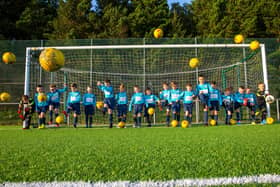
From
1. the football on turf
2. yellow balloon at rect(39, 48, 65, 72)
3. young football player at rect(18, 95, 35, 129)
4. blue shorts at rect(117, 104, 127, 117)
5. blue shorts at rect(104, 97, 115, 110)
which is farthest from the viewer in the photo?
blue shorts at rect(117, 104, 127, 117)

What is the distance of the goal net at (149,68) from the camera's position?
11.1 metres

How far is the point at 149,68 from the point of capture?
461 inches

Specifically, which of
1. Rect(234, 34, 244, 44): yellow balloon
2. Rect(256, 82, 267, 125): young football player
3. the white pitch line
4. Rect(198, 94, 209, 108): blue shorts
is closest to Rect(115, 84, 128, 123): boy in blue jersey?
Rect(198, 94, 209, 108): blue shorts

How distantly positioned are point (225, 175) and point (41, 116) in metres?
8.06

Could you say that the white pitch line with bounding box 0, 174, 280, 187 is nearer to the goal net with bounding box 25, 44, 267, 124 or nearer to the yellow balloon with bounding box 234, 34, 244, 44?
the yellow balloon with bounding box 234, 34, 244, 44

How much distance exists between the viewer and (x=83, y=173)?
1893mm

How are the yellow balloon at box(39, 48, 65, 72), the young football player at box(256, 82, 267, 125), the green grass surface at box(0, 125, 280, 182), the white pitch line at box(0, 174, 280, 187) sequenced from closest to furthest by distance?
the white pitch line at box(0, 174, 280, 187), the green grass surface at box(0, 125, 280, 182), the yellow balloon at box(39, 48, 65, 72), the young football player at box(256, 82, 267, 125)

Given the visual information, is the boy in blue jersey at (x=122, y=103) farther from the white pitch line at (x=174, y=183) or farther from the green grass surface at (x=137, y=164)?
the white pitch line at (x=174, y=183)

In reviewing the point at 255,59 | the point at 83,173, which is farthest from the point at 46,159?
the point at 255,59

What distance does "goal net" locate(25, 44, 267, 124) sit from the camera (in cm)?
1109

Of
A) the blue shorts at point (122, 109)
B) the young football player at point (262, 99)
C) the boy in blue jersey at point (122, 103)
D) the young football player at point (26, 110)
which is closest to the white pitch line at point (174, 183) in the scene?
the young football player at point (26, 110)

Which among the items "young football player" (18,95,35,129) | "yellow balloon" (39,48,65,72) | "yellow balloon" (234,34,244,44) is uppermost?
"yellow balloon" (234,34,244,44)

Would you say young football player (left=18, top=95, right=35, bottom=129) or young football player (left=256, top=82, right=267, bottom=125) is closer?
young football player (left=18, top=95, right=35, bottom=129)

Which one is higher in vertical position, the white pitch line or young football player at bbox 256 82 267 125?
young football player at bbox 256 82 267 125
